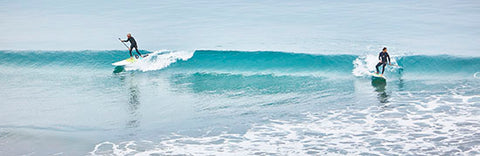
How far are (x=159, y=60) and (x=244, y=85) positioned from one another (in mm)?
5436

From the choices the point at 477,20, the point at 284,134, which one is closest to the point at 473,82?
the point at 284,134

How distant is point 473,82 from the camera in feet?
56.4

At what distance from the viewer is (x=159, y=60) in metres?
21.4

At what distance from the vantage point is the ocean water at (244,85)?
39.4 feet

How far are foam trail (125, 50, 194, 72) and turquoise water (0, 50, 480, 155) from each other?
0.18ft

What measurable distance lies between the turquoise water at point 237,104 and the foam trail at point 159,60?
54 mm

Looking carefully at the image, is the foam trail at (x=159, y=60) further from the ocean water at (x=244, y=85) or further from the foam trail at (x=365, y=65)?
the foam trail at (x=365, y=65)

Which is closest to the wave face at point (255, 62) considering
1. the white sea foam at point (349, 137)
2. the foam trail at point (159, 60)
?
the foam trail at point (159, 60)

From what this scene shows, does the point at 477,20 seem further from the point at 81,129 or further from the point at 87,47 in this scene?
the point at 81,129

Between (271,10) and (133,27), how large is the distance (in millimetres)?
11632

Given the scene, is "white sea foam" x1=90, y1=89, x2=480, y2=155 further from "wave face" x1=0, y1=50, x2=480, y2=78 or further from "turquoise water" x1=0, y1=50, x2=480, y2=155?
"wave face" x1=0, y1=50, x2=480, y2=78

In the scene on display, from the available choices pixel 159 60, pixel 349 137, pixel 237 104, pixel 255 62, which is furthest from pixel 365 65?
pixel 159 60

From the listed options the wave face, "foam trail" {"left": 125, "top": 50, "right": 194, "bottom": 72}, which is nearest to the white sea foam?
the wave face

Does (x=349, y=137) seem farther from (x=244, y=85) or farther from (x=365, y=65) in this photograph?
(x=365, y=65)
